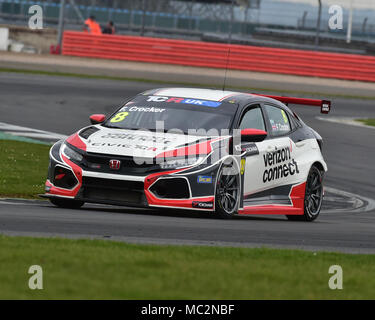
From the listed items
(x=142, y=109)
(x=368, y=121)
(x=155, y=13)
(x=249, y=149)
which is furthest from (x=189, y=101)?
(x=155, y=13)

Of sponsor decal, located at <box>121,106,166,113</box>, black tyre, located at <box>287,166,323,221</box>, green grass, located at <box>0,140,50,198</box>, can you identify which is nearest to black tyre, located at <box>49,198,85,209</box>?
green grass, located at <box>0,140,50,198</box>

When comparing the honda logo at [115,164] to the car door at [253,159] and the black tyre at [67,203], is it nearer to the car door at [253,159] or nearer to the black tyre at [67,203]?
the black tyre at [67,203]

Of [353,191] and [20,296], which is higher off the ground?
[20,296]

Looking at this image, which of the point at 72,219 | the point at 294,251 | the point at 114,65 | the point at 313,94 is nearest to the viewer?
the point at 294,251

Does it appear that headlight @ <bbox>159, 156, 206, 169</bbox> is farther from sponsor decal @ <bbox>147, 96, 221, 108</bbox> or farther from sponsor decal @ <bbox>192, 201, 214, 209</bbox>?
sponsor decal @ <bbox>147, 96, 221, 108</bbox>

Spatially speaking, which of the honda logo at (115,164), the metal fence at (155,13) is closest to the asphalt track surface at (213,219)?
the honda logo at (115,164)

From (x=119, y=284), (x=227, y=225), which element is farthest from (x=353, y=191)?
(x=119, y=284)

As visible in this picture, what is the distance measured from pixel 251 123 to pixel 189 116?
2.64 feet

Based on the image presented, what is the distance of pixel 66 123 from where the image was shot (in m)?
21.0

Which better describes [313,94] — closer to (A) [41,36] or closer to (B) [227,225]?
(A) [41,36]

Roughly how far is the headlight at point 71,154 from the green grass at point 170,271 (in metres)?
2.68

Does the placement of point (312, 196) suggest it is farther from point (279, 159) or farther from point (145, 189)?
point (145, 189)

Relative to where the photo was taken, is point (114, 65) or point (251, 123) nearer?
point (251, 123)

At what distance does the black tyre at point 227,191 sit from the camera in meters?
10.8
